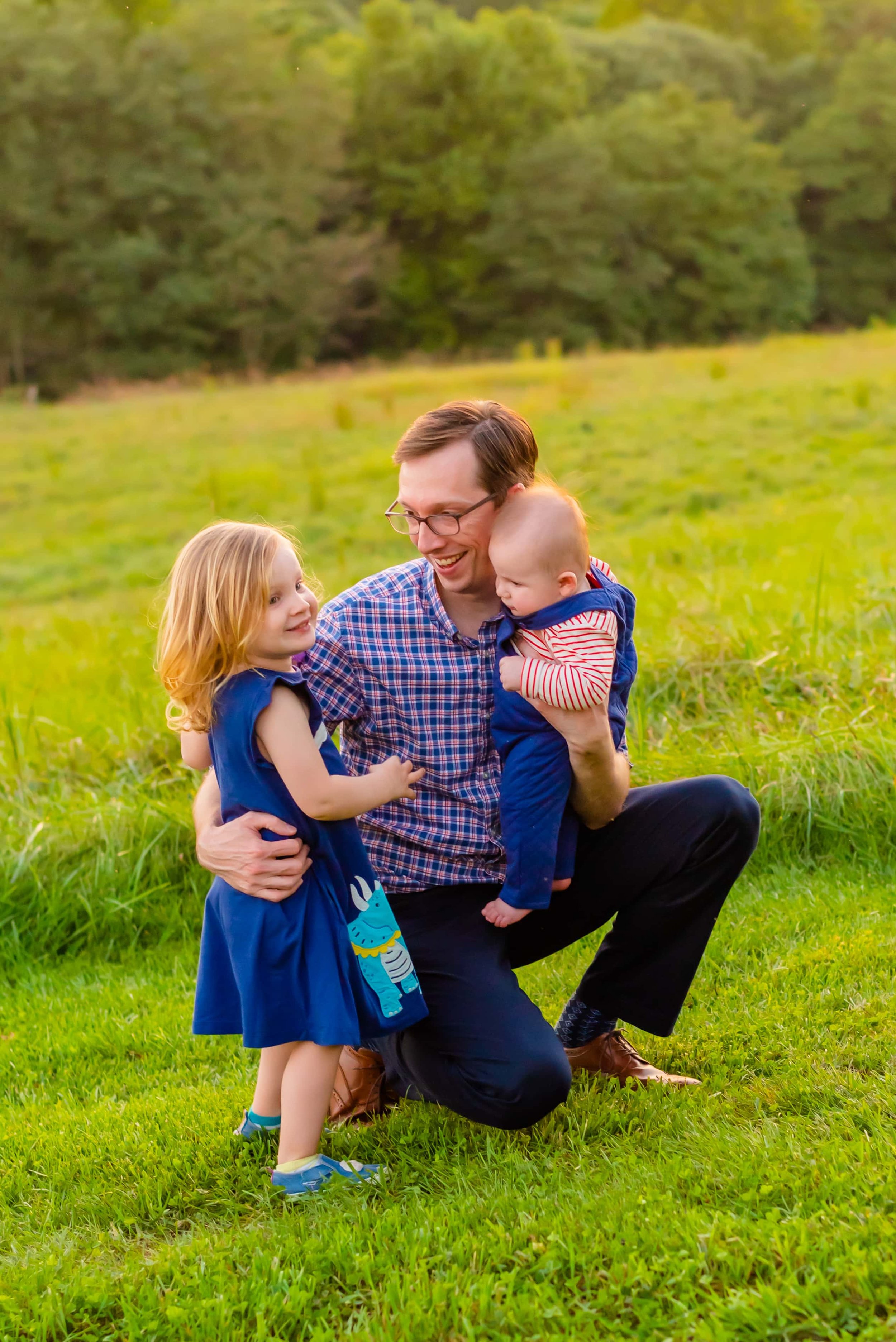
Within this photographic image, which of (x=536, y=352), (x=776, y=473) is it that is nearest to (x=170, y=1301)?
(x=776, y=473)

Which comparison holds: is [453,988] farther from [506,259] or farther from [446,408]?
[506,259]

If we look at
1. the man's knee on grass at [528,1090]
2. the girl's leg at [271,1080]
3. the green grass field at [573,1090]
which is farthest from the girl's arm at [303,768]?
the green grass field at [573,1090]

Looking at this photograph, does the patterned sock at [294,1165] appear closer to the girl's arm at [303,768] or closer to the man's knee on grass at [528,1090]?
the man's knee on grass at [528,1090]

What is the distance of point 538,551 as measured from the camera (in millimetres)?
2777

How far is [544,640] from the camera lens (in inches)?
111

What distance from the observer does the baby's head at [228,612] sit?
2580mm

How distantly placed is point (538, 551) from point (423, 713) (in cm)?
48

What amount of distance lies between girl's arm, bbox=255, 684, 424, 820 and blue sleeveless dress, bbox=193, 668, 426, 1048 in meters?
0.03

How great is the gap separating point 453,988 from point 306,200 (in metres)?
42.4

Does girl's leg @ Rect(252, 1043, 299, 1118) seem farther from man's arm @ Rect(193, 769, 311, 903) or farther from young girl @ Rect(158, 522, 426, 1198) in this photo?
man's arm @ Rect(193, 769, 311, 903)

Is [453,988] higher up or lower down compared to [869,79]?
lower down

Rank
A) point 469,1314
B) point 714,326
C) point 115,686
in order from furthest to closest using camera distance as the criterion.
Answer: point 714,326, point 115,686, point 469,1314

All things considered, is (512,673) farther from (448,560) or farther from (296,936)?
(296,936)

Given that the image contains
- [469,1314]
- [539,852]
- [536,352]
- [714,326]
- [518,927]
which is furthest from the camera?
[714,326]
